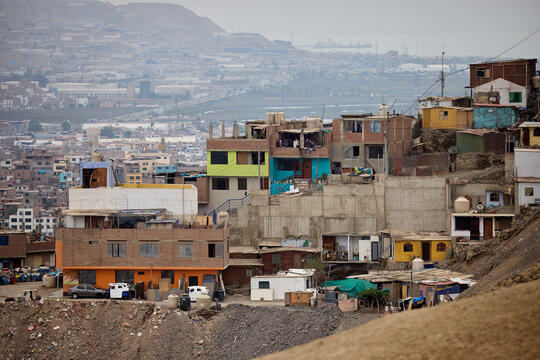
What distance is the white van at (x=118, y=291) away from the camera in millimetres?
27859

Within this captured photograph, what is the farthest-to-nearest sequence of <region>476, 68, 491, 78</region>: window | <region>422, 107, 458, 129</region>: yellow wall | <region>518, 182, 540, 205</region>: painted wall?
<region>476, 68, 491, 78</region>: window < <region>422, 107, 458, 129</region>: yellow wall < <region>518, 182, 540, 205</region>: painted wall

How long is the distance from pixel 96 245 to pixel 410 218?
8.80m

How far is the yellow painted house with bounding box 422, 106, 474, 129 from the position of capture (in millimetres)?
38438

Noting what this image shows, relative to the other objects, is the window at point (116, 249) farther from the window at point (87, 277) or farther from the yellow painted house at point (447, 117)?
the yellow painted house at point (447, 117)

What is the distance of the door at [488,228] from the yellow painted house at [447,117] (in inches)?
351

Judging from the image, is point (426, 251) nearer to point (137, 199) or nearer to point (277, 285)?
point (277, 285)

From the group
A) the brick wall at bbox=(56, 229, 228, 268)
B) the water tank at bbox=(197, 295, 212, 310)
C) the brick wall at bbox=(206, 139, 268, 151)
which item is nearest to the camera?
the water tank at bbox=(197, 295, 212, 310)

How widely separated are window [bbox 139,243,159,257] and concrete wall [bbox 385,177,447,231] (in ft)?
23.0

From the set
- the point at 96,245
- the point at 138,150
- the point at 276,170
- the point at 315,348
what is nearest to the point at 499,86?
the point at 276,170

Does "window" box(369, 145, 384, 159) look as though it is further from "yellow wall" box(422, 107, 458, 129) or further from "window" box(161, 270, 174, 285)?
"window" box(161, 270, 174, 285)

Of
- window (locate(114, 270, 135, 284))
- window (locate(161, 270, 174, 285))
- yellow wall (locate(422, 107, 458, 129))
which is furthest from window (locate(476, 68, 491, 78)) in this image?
window (locate(114, 270, 135, 284))

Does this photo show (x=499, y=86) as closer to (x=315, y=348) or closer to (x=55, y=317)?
(x=55, y=317)

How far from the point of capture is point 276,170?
4169 centimetres

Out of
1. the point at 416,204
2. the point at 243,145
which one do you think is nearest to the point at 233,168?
the point at 243,145
